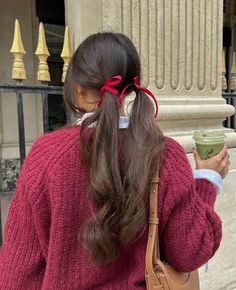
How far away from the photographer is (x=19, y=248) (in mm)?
1240

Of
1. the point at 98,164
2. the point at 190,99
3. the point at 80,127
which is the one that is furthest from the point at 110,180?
the point at 190,99

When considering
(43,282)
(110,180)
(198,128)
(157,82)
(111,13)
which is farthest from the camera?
(198,128)

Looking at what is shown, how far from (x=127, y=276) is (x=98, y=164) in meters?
0.42

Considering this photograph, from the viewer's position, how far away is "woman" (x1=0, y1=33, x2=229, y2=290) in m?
1.16

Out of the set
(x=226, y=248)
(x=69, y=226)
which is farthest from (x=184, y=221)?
(x=226, y=248)

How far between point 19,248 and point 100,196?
34cm

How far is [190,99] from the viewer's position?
2.67 m

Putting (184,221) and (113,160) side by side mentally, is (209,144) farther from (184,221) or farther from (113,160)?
(113,160)

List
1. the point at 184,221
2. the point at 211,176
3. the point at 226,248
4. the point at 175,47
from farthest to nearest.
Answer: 1. the point at 226,248
2. the point at 175,47
3. the point at 211,176
4. the point at 184,221

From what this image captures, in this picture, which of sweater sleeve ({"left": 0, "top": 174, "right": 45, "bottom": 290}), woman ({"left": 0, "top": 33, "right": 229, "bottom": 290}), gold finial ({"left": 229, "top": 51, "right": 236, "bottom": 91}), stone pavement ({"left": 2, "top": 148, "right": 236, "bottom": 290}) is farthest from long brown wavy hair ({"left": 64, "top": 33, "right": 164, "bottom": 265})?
gold finial ({"left": 229, "top": 51, "right": 236, "bottom": 91})

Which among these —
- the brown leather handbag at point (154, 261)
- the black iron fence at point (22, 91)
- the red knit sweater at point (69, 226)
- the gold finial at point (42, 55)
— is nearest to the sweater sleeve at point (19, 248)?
the red knit sweater at point (69, 226)

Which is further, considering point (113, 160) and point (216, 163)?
point (216, 163)

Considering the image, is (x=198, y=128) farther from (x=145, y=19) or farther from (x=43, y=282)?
(x=43, y=282)

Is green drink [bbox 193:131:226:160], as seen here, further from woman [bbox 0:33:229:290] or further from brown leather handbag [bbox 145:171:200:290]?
brown leather handbag [bbox 145:171:200:290]
